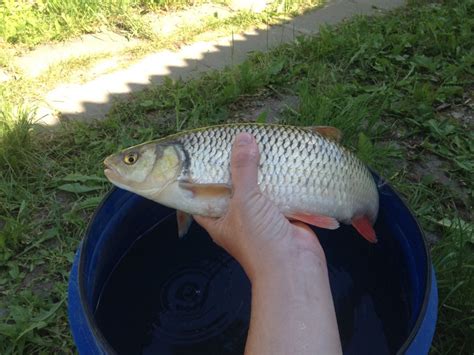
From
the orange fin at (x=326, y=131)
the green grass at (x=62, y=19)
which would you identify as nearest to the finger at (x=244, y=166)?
the orange fin at (x=326, y=131)

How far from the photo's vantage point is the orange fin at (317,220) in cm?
168

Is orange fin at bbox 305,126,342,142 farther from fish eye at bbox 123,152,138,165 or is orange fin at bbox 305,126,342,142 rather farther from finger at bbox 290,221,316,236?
fish eye at bbox 123,152,138,165

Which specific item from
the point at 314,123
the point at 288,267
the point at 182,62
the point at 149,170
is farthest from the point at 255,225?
the point at 182,62

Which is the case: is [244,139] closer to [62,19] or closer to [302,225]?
[302,225]

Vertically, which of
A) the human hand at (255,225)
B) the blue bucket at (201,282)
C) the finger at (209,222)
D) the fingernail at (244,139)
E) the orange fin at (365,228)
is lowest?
the blue bucket at (201,282)

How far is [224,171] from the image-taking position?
167 centimetres

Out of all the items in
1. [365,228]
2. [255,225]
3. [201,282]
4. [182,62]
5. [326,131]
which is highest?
[326,131]

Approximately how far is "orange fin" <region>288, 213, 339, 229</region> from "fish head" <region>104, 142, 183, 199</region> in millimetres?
418

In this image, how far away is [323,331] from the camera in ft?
4.44

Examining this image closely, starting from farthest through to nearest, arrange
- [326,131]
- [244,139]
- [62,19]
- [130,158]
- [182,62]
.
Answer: [62,19]
[182,62]
[326,131]
[130,158]
[244,139]

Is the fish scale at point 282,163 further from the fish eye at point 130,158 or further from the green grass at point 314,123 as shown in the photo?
the green grass at point 314,123

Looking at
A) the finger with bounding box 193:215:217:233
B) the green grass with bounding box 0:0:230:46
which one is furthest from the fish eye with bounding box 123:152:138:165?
the green grass with bounding box 0:0:230:46

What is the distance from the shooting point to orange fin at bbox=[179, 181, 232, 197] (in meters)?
1.63

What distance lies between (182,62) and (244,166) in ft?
7.75
